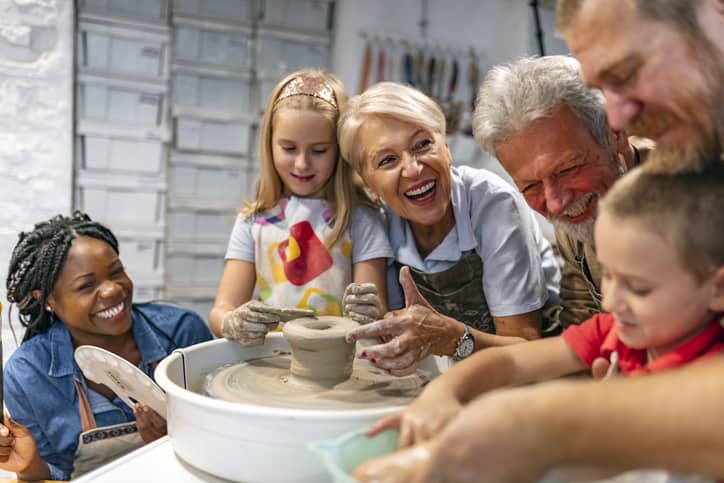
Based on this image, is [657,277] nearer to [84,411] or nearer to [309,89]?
[309,89]

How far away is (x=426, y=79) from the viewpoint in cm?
394

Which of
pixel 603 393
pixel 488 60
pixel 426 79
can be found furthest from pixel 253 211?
pixel 488 60

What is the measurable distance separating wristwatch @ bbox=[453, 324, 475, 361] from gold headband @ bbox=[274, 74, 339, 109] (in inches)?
33.1

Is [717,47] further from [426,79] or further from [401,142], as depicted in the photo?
[426,79]

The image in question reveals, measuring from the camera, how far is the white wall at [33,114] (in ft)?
9.80

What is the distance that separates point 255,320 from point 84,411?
2.07 feet

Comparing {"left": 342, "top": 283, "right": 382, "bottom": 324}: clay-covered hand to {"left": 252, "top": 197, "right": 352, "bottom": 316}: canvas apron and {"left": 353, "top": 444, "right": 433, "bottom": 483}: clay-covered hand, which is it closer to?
{"left": 252, "top": 197, "right": 352, "bottom": 316}: canvas apron

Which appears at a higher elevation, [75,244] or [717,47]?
[717,47]

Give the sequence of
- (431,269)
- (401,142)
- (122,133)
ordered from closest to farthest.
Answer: (401,142) < (431,269) < (122,133)

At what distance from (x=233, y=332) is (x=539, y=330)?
831 millimetres

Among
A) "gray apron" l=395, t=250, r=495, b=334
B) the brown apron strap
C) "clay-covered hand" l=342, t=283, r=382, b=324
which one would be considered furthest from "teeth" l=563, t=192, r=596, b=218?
the brown apron strap

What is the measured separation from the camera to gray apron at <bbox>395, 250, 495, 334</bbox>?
179 cm

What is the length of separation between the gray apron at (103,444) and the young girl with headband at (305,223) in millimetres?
378

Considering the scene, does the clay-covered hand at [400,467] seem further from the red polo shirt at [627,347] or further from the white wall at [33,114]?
the white wall at [33,114]
